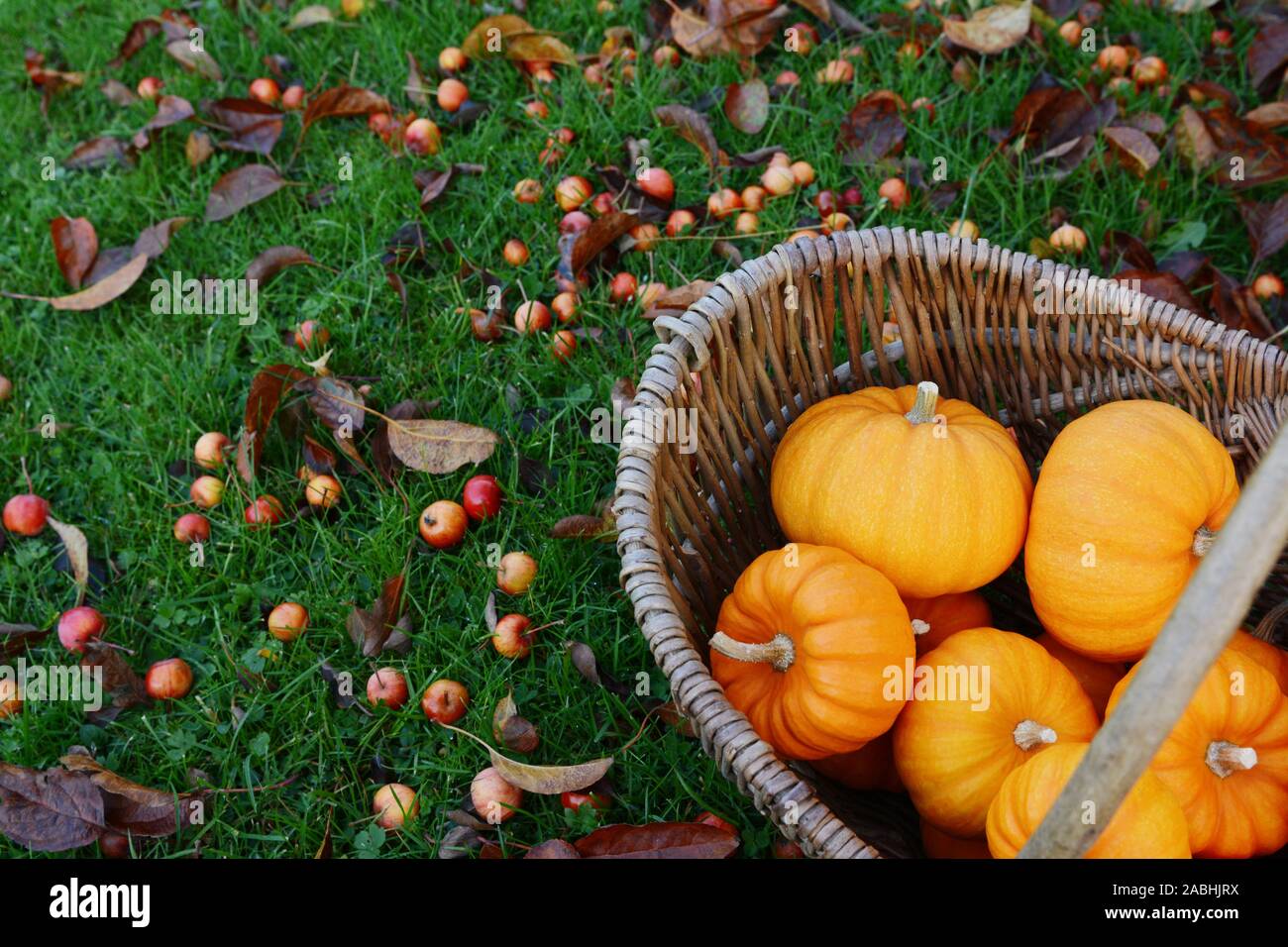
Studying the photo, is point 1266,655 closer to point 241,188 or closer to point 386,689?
point 386,689

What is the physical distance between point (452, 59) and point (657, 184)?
0.84 metres

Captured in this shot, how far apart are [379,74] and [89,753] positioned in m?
2.15

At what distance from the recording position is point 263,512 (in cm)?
232

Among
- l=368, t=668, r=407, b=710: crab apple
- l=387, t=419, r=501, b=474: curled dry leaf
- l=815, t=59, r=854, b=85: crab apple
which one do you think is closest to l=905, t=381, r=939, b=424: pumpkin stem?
l=387, t=419, r=501, b=474: curled dry leaf

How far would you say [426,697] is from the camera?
6.62 feet

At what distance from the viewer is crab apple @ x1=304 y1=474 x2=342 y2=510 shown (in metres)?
2.35

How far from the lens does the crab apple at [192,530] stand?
2.34 meters

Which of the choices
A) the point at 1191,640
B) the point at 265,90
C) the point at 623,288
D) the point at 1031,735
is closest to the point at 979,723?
the point at 1031,735

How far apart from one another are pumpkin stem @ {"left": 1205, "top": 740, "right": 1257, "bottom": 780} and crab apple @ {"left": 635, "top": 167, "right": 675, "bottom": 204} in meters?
1.83

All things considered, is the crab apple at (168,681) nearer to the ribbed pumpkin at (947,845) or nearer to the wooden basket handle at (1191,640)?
the ribbed pumpkin at (947,845)

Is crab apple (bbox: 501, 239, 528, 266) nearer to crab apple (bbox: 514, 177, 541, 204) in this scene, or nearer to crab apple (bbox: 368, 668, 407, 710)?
crab apple (bbox: 514, 177, 541, 204)

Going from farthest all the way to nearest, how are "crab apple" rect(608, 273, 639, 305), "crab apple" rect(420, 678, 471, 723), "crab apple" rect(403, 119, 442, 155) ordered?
"crab apple" rect(403, 119, 442, 155) → "crab apple" rect(608, 273, 639, 305) → "crab apple" rect(420, 678, 471, 723)

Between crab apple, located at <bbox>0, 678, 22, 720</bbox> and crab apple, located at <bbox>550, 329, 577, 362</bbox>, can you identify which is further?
crab apple, located at <bbox>550, 329, 577, 362</bbox>
